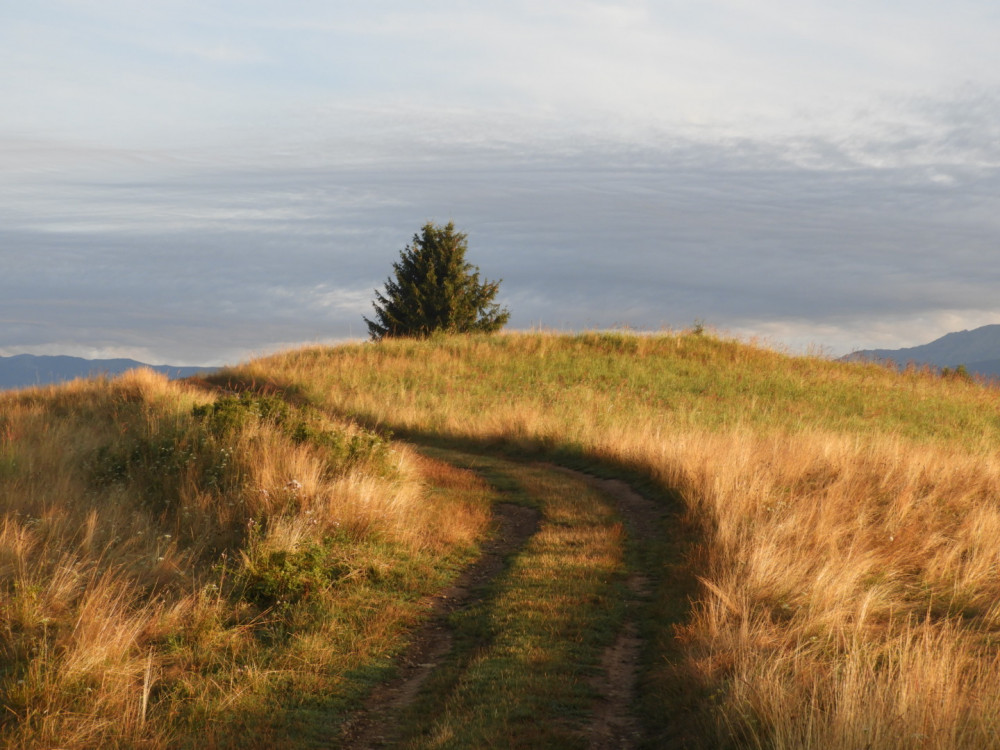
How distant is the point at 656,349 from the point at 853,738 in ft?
107

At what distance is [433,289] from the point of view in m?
49.7

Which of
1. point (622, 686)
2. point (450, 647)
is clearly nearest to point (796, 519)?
point (622, 686)

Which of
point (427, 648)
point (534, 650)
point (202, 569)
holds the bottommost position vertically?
point (427, 648)

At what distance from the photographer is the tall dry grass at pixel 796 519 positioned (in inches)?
197

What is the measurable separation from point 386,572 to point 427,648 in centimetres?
183

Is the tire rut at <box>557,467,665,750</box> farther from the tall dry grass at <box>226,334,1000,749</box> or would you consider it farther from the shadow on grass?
the tall dry grass at <box>226,334,1000,749</box>

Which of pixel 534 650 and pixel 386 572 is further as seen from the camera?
A: pixel 386 572

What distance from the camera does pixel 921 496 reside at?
12.5m

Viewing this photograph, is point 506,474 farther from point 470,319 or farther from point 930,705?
point 470,319

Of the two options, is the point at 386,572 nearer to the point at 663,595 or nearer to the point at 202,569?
the point at 202,569

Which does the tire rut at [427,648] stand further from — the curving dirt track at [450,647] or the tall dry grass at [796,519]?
the tall dry grass at [796,519]

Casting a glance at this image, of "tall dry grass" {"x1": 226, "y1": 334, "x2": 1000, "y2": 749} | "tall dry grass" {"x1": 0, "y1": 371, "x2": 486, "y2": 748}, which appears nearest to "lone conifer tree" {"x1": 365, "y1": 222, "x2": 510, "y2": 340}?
"tall dry grass" {"x1": 226, "y1": 334, "x2": 1000, "y2": 749}

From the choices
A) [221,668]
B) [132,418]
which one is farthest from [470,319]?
[221,668]

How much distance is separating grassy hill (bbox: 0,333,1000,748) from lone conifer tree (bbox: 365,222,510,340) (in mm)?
30307
